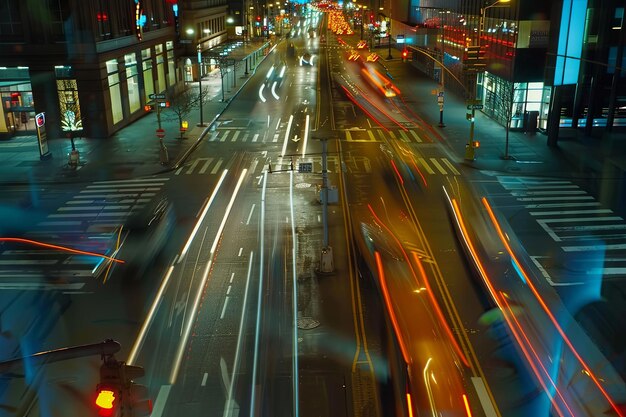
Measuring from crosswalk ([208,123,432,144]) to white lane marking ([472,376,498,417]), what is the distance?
29446 mm

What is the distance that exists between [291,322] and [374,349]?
114 inches

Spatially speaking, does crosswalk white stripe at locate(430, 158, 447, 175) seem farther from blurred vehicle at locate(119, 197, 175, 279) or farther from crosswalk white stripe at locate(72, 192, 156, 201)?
crosswalk white stripe at locate(72, 192, 156, 201)

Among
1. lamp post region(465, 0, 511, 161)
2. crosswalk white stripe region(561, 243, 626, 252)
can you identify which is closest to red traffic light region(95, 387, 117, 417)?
crosswalk white stripe region(561, 243, 626, 252)

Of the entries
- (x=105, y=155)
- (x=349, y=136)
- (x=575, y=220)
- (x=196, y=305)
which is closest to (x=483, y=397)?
(x=196, y=305)

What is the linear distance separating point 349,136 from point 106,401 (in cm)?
4029

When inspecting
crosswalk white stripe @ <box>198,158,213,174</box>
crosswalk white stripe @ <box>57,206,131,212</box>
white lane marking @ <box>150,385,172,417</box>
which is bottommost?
white lane marking @ <box>150,385,172,417</box>

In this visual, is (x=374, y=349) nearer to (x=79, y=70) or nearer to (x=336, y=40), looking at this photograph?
(x=79, y=70)

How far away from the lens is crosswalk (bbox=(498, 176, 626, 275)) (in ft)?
75.1

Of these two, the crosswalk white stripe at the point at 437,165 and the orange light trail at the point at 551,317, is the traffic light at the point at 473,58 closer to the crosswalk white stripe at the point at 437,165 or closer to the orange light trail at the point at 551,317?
the crosswalk white stripe at the point at 437,165

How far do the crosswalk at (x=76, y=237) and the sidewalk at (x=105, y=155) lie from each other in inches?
87.7

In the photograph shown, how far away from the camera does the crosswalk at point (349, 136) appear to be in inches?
1722

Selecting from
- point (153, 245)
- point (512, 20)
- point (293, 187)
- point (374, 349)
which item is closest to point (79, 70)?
point (293, 187)

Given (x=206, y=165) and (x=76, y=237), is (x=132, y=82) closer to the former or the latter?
(x=206, y=165)

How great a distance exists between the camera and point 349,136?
149 feet
